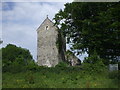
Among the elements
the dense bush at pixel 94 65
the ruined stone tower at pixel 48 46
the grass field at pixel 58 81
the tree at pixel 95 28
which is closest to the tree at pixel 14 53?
the ruined stone tower at pixel 48 46

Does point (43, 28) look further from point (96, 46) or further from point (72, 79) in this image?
point (72, 79)

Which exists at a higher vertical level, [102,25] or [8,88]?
[102,25]

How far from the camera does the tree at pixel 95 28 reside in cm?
2414

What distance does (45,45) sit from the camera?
41.3m

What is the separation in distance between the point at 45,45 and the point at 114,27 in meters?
18.9

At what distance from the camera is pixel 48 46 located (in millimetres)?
41031

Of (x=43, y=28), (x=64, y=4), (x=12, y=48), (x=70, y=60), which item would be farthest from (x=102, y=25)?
→ (x=12, y=48)

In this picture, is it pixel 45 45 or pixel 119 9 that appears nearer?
pixel 119 9

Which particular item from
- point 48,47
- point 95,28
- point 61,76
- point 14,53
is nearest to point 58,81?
point 61,76

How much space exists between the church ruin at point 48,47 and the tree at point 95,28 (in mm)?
9752

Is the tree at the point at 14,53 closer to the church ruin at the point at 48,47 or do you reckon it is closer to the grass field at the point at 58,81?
the church ruin at the point at 48,47

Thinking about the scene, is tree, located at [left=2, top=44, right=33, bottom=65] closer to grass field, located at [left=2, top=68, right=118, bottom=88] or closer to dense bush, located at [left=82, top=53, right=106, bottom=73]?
dense bush, located at [left=82, top=53, right=106, bottom=73]

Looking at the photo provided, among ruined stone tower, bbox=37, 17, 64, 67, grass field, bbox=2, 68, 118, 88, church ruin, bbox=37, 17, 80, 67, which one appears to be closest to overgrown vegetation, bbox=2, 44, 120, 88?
grass field, bbox=2, 68, 118, 88

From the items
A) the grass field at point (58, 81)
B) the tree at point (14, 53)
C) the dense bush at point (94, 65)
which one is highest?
the tree at point (14, 53)
